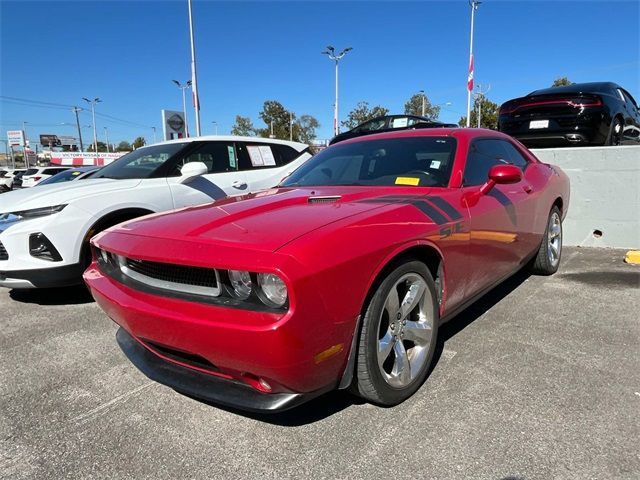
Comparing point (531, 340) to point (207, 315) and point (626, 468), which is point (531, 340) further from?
point (207, 315)

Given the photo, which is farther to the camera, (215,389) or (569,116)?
(569,116)

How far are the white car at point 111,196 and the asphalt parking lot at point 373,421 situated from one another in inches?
31.0

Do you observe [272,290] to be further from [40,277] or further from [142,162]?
[142,162]

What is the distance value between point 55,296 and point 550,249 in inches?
195

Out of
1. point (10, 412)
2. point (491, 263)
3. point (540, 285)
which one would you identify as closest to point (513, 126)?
point (540, 285)

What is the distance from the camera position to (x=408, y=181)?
10.1ft

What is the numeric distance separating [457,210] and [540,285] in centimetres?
217

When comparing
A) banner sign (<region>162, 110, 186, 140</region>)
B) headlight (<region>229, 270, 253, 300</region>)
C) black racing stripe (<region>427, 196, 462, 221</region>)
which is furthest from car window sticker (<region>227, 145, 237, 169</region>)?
banner sign (<region>162, 110, 186, 140</region>)

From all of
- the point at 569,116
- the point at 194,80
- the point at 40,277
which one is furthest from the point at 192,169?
the point at 194,80

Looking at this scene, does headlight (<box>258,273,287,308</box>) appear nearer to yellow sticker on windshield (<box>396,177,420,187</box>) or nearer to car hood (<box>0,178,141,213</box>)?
yellow sticker on windshield (<box>396,177,420,187</box>)

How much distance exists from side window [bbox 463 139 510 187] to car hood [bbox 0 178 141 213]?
320cm

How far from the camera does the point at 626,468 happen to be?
186 centimetres

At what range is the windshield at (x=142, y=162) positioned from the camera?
4.96m

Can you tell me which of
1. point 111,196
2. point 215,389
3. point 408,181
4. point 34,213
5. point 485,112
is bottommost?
point 215,389
